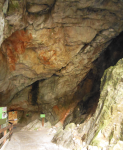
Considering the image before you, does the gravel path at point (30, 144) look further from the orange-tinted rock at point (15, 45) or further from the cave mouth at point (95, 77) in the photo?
the orange-tinted rock at point (15, 45)

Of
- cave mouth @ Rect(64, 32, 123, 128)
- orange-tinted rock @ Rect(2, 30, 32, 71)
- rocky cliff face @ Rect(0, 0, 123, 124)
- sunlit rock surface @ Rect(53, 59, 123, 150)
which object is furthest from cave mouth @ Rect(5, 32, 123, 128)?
sunlit rock surface @ Rect(53, 59, 123, 150)

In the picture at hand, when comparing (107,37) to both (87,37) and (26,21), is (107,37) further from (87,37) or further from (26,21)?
(26,21)

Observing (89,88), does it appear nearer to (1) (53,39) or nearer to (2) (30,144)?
(1) (53,39)

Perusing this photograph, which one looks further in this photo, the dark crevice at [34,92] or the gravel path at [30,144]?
the dark crevice at [34,92]

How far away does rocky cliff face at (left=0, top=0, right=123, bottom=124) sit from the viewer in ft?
25.4

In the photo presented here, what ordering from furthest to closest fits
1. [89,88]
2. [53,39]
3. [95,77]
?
1. [89,88]
2. [95,77]
3. [53,39]

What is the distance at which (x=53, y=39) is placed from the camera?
9.66m

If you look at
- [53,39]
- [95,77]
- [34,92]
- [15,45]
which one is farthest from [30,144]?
[95,77]

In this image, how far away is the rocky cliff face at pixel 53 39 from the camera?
7750 mm

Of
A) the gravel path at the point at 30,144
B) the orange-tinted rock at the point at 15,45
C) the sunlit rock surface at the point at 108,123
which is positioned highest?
the orange-tinted rock at the point at 15,45

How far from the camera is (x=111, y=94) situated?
7.30 metres

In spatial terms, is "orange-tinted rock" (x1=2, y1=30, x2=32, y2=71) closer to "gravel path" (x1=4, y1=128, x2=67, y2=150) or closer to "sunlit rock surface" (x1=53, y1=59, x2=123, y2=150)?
"gravel path" (x1=4, y1=128, x2=67, y2=150)

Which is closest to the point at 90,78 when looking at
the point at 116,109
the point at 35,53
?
the point at 35,53

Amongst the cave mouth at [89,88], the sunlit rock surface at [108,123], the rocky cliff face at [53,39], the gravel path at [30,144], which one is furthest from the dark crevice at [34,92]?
the sunlit rock surface at [108,123]
